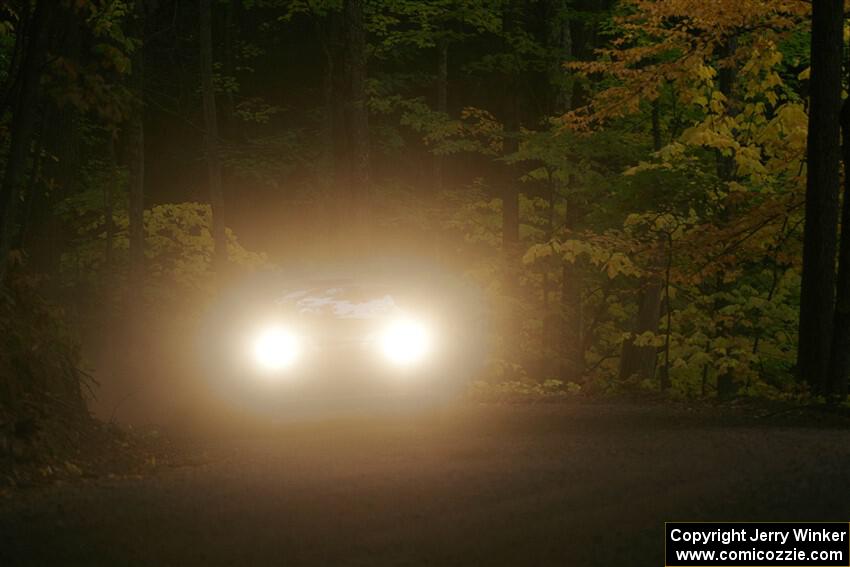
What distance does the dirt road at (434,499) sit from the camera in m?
7.32

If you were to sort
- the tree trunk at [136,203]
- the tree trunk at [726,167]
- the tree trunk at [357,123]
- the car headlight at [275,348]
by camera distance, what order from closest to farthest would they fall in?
1. the car headlight at [275,348]
2. the tree trunk at [357,123]
3. the tree trunk at [726,167]
4. the tree trunk at [136,203]

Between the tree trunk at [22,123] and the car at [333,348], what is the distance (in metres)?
3.45

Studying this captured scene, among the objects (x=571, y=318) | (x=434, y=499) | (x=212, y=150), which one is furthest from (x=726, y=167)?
(x=434, y=499)

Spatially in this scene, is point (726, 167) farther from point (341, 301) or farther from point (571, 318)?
point (341, 301)

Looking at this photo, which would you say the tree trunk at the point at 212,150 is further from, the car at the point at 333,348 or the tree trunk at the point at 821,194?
the tree trunk at the point at 821,194

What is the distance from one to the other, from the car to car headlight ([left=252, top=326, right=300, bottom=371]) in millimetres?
13

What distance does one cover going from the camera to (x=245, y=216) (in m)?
41.1

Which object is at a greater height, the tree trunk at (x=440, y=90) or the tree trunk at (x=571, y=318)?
the tree trunk at (x=440, y=90)

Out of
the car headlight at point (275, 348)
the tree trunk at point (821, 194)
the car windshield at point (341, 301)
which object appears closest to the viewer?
the car headlight at point (275, 348)

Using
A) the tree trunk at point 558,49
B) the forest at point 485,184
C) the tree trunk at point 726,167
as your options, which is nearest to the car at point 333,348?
the forest at point 485,184

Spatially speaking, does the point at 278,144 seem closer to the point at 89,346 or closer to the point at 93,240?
the point at 93,240

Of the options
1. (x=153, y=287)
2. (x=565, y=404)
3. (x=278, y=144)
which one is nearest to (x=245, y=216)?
(x=278, y=144)

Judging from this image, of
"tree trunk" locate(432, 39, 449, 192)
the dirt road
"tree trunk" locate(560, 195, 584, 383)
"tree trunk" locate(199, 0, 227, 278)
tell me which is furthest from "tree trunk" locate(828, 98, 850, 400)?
"tree trunk" locate(432, 39, 449, 192)

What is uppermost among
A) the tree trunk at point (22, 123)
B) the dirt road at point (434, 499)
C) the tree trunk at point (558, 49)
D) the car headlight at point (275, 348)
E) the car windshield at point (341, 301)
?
the tree trunk at point (558, 49)
